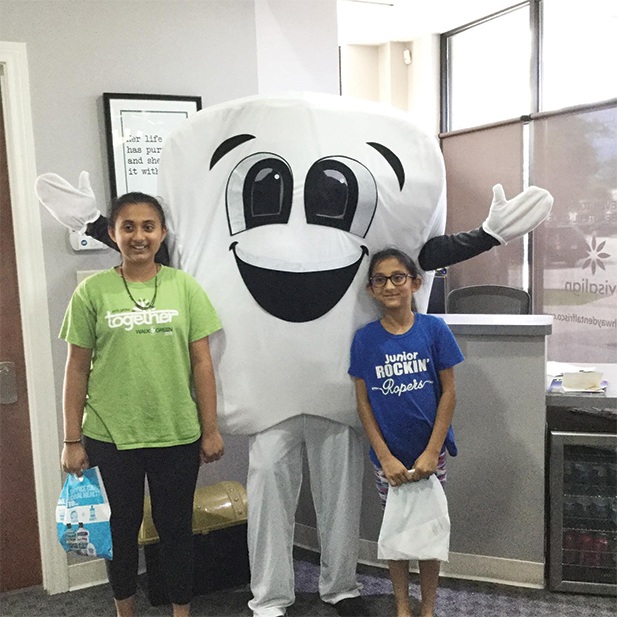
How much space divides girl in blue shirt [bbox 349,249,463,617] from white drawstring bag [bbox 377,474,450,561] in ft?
0.13

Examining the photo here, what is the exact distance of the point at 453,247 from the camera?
77.2 inches

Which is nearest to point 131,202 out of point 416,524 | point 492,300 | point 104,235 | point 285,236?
point 104,235

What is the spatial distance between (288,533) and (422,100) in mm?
4496

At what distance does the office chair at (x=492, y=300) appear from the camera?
3.58 metres

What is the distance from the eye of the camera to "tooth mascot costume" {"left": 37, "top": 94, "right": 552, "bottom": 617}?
1868 millimetres

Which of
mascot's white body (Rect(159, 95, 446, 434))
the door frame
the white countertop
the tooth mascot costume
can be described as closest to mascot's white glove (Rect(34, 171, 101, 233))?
the tooth mascot costume

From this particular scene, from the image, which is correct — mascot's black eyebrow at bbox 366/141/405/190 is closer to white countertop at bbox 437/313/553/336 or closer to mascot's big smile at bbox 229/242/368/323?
mascot's big smile at bbox 229/242/368/323

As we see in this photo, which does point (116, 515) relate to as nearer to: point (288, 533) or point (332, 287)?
point (288, 533)

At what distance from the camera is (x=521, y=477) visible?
2.26 metres

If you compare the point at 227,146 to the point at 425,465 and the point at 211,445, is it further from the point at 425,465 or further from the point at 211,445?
the point at 425,465

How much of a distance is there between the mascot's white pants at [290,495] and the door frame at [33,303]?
0.77m

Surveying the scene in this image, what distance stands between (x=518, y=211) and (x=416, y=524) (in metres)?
0.92

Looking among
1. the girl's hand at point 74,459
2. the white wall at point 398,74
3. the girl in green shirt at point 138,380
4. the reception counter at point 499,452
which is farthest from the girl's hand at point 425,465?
the white wall at point 398,74

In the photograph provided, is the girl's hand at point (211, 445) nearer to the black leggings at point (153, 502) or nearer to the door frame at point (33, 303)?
the black leggings at point (153, 502)
